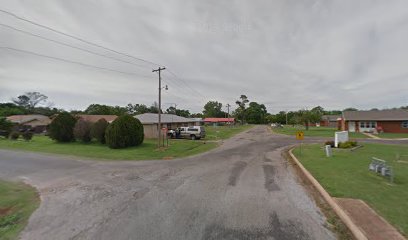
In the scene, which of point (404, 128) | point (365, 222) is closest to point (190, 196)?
point (365, 222)

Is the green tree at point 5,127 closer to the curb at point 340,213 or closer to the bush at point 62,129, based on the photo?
the bush at point 62,129

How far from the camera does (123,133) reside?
756 inches

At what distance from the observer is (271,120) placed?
112m

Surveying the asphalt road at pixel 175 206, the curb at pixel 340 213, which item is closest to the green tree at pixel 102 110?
the asphalt road at pixel 175 206

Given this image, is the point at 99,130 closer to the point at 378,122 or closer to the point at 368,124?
the point at 368,124

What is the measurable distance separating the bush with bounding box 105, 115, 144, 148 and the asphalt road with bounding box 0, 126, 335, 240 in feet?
27.2

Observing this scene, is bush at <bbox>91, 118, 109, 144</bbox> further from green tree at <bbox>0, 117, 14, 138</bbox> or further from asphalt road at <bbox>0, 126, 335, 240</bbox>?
green tree at <bbox>0, 117, 14, 138</bbox>

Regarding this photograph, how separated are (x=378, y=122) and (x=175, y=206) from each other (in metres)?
46.3

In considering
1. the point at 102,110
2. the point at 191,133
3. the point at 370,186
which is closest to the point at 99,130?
the point at 191,133

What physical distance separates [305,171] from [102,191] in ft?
29.3

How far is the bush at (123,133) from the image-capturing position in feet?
62.4

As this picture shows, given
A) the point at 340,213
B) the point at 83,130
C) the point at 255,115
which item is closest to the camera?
the point at 340,213

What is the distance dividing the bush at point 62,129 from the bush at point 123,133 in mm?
7929

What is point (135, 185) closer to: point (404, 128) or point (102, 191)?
point (102, 191)
